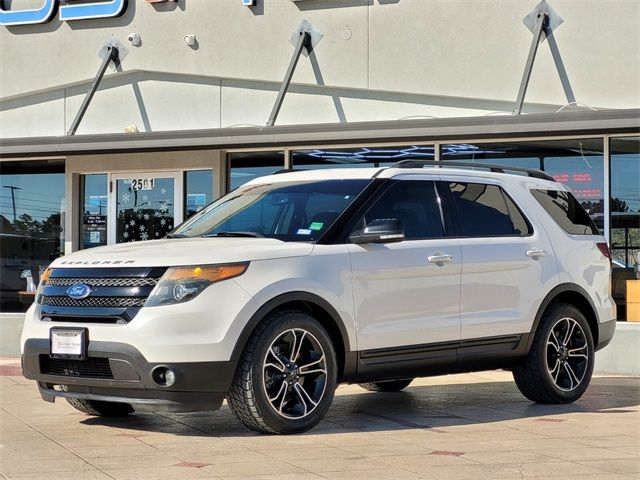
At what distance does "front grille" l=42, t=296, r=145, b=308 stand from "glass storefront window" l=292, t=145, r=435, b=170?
7.24 m

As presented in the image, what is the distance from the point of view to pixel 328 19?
14148 mm

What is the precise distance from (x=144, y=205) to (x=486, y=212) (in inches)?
317

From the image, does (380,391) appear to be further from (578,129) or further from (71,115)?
(71,115)

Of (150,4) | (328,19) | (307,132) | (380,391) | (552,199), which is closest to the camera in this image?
(552,199)

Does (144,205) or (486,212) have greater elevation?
(144,205)

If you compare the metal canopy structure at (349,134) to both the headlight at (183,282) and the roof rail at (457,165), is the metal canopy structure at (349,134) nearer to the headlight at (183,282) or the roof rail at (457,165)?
the roof rail at (457,165)

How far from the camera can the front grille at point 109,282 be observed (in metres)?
6.70

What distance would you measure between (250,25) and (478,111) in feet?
11.5

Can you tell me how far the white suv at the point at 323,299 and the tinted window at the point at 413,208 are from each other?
11 mm

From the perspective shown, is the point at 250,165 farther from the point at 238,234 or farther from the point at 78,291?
the point at 78,291

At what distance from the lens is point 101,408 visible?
25.9ft

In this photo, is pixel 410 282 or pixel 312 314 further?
pixel 410 282

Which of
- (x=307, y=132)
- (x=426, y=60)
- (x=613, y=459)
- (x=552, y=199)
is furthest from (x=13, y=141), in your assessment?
(x=613, y=459)

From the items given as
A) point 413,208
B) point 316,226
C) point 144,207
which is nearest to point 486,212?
point 413,208
